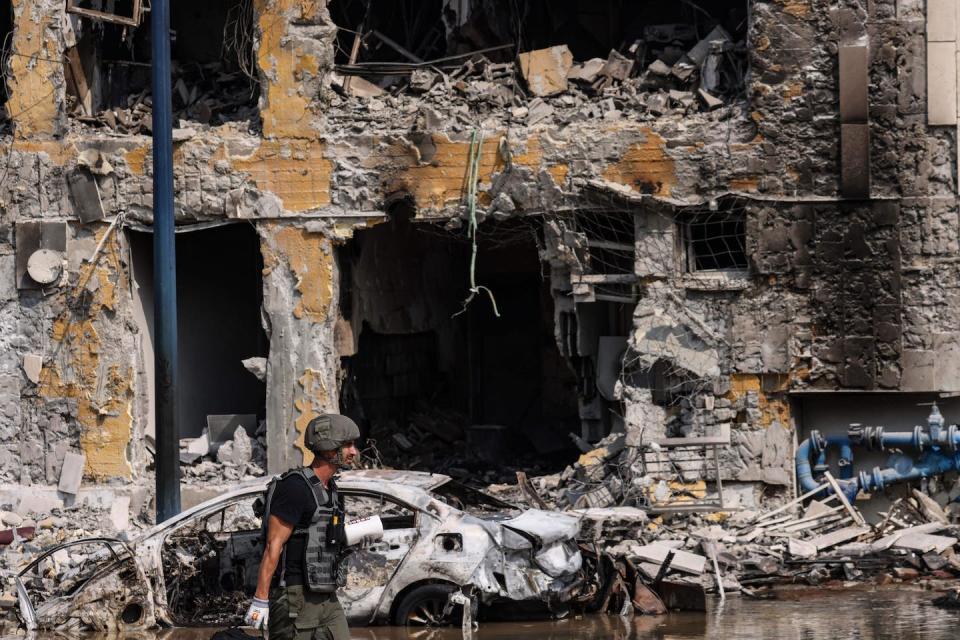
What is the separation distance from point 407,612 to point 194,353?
352 inches

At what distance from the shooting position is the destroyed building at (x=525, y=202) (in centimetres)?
1559

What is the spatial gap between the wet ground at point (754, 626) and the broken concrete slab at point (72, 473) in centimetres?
573

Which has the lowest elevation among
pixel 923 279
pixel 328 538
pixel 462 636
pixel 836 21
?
pixel 462 636

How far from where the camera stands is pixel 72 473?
1711 centimetres

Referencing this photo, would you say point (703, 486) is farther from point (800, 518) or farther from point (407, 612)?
point (407, 612)

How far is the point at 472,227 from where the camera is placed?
54.4 feet

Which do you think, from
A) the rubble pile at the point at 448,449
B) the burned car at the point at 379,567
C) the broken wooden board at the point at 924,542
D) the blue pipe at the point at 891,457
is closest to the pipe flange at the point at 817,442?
the blue pipe at the point at 891,457

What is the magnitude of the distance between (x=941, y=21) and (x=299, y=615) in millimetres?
10365

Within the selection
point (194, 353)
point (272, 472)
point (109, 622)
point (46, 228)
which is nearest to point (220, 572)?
point (109, 622)

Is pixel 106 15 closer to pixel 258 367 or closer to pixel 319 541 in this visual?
pixel 258 367

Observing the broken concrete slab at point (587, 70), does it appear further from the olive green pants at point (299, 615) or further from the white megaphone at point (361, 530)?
the olive green pants at point (299, 615)

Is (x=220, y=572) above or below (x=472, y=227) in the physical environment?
below

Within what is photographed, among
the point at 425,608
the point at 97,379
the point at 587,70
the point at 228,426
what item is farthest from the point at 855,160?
the point at 97,379

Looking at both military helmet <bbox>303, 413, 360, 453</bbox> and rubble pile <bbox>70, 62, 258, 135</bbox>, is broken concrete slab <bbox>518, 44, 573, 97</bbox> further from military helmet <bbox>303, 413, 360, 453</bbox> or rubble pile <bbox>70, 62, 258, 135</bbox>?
military helmet <bbox>303, 413, 360, 453</bbox>
